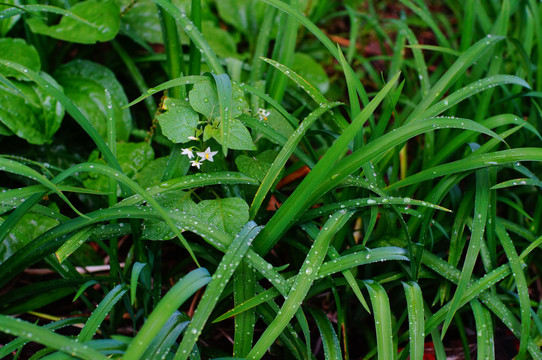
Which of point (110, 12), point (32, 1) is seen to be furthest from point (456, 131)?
point (32, 1)

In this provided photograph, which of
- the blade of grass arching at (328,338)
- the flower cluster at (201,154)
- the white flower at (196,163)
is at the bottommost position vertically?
the blade of grass arching at (328,338)

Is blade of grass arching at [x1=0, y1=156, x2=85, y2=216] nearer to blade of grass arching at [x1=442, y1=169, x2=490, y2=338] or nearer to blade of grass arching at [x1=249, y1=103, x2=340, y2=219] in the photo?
blade of grass arching at [x1=249, y1=103, x2=340, y2=219]

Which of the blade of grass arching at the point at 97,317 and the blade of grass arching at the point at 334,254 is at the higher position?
the blade of grass arching at the point at 334,254

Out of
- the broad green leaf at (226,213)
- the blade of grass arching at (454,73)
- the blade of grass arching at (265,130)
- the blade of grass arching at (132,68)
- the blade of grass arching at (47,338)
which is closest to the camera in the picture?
the blade of grass arching at (47,338)

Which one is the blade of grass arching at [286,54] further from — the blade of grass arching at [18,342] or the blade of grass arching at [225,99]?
the blade of grass arching at [18,342]

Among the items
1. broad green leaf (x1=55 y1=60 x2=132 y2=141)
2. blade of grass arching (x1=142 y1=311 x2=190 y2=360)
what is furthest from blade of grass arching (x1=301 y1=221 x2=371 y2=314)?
broad green leaf (x1=55 y1=60 x2=132 y2=141)

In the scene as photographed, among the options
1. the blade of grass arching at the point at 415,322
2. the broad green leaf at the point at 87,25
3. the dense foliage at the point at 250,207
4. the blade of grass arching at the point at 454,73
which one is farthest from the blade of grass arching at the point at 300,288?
the broad green leaf at the point at 87,25
